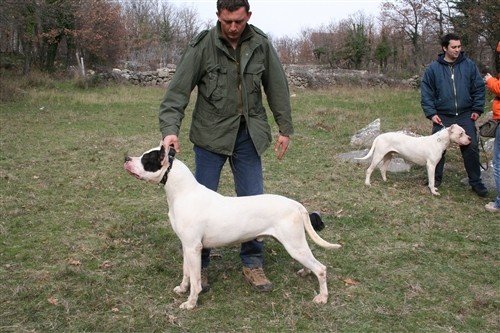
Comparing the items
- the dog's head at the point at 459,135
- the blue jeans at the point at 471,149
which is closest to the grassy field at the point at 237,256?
the blue jeans at the point at 471,149

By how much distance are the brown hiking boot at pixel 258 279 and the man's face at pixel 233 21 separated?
1.90 metres

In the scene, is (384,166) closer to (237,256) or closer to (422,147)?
(422,147)

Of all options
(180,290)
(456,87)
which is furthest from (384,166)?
(180,290)

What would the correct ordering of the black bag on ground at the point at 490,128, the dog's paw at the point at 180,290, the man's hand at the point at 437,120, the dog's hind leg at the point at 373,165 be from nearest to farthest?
the dog's paw at the point at 180,290, the black bag on ground at the point at 490,128, the man's hand at the point at 437,120, the dog's hind leg at the point at 373,165

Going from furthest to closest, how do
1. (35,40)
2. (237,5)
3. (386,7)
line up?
(386,7) → (35,40) → (237,5)

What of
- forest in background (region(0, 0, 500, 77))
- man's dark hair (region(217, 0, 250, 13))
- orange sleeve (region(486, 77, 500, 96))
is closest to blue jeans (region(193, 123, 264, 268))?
man's dark hair (region(217, 0, 250, 13))

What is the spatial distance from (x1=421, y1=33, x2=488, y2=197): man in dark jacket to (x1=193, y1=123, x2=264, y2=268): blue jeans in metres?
4.13

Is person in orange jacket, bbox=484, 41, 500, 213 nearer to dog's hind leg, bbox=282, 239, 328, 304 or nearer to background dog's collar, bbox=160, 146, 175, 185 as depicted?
dog's hind leg, bbox=282, 239, 328, 304

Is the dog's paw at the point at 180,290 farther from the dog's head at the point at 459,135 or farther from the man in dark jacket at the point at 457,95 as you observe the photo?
the man in dark jacket at the point at 457,95

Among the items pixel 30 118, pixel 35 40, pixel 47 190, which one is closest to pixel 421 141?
pixel 47 190

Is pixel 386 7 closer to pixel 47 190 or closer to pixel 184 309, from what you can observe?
pixel 47 190

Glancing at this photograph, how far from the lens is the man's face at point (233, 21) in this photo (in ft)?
11.4

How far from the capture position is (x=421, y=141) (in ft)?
23.9

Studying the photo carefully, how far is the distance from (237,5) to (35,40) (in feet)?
82.4
